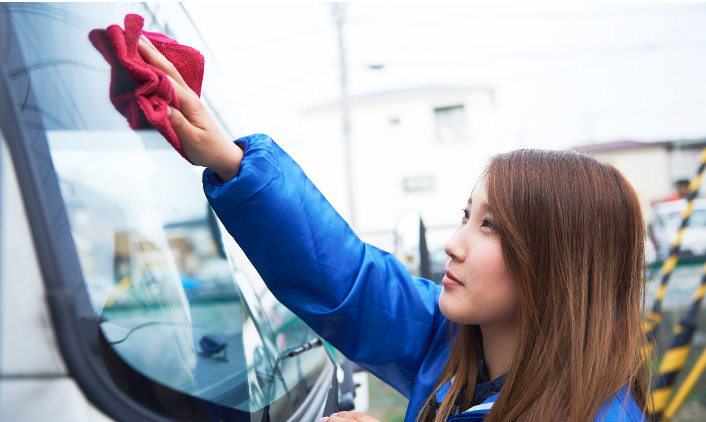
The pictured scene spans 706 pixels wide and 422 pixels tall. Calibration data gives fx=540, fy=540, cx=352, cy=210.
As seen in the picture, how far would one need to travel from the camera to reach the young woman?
905mm

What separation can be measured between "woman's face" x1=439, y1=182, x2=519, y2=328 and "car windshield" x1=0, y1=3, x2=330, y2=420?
45 centimetres

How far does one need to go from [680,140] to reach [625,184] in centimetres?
2459

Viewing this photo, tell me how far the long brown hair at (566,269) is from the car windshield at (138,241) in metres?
0.44

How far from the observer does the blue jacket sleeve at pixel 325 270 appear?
0.92 metres

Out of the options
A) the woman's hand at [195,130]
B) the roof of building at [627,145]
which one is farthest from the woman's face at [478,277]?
the roof of building at [627,145]

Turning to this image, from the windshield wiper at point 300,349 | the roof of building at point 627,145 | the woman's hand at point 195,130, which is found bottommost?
the roof of building at point 627,145

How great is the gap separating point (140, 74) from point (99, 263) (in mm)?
288

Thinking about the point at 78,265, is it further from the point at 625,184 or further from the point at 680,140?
the point at 680,140

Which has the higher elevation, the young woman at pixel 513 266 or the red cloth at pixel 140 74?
the red cloth at pixel 140 74

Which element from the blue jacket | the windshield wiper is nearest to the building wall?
the windshield wiper

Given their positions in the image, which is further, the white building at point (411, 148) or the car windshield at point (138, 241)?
the white building at point (411, 148)

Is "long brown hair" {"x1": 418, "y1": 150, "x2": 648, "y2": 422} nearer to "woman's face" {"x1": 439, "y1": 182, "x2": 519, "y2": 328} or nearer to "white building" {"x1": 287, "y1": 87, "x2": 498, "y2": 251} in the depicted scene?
"woman's face" {"x1": 439, "y1": 182, "x2": 519, "y2": 328}

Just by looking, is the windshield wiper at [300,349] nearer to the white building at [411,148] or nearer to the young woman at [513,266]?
the young woman at [513,266]

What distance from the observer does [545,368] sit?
3.09 ft
